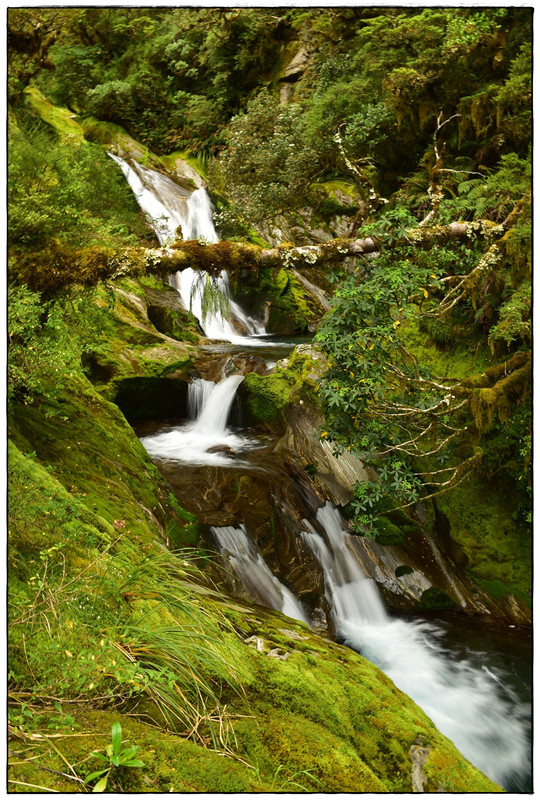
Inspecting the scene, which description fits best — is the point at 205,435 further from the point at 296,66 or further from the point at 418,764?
the point at 296,66

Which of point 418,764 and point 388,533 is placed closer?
point 418,764

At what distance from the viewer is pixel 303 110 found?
12922 mm

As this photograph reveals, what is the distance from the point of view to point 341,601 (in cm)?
650

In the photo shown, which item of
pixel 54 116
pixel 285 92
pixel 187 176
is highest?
pixel 285 92

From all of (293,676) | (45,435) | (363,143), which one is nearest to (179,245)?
(45,435)

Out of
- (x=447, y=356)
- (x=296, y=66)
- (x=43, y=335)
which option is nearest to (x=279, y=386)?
(x=447, y=356)

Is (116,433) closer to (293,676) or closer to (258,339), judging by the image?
(293,676)

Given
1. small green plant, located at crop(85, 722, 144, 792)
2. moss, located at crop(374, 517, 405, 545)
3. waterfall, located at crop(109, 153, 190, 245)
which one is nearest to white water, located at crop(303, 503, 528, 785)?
moss, located at crop(374, 517, 405, 545)

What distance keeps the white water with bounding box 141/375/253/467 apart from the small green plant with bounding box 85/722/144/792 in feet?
19.1

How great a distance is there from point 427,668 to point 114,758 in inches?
195

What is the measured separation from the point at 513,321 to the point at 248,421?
4.97 m

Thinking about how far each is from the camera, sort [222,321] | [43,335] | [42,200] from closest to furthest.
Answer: [42,200], [43,335], [222,321]

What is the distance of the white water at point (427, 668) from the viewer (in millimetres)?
4938

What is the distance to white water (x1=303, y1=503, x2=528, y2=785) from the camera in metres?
4.94
